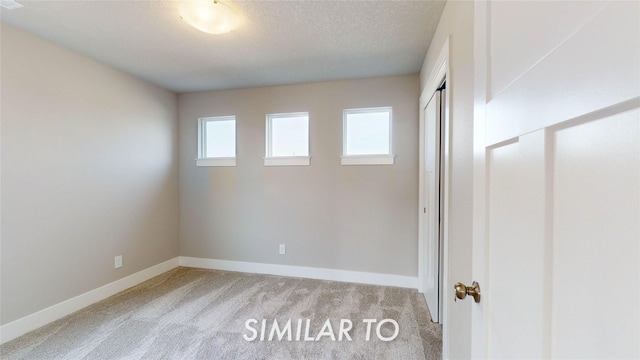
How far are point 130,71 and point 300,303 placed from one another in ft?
10.2

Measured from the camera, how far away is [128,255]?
3.01 meters

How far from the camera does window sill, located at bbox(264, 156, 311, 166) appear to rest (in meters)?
3.26

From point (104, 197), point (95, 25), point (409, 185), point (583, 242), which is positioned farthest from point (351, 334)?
point (95, 25)

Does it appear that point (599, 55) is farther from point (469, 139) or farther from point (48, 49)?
point (48, 49)

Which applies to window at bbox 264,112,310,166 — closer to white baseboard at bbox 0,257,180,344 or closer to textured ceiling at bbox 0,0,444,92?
textured ceiling at bbox 0,0,444,92

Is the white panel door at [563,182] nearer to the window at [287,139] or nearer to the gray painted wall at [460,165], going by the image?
the gray painted wall at [460,165]

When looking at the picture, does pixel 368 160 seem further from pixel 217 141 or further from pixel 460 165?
pixel 217 141

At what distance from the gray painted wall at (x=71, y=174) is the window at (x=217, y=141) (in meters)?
0.48

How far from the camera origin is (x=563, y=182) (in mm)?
434

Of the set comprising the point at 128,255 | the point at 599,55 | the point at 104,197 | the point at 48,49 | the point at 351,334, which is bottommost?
the point at 351,334

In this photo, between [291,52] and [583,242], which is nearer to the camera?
[583,242]

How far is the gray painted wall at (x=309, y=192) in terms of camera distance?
119 inches

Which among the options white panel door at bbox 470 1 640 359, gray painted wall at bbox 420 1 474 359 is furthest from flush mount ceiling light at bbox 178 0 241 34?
white panel door at bbox 470 1 640 359

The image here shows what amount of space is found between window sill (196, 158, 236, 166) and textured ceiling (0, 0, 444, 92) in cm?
103
